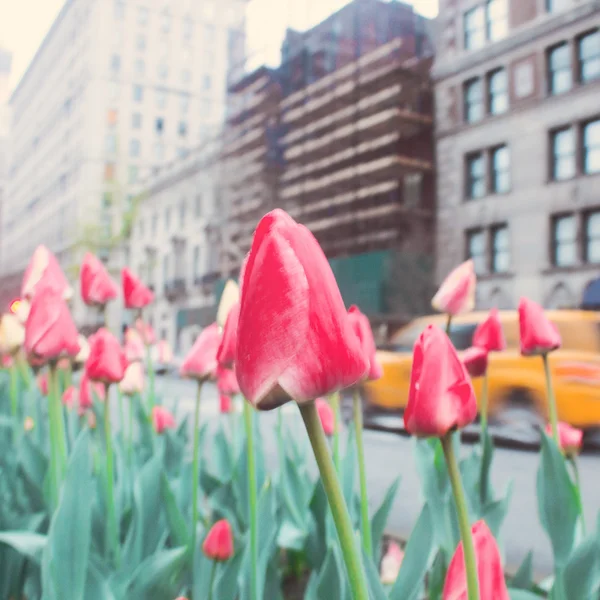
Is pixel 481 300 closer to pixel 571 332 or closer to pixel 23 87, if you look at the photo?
pixel 571 332

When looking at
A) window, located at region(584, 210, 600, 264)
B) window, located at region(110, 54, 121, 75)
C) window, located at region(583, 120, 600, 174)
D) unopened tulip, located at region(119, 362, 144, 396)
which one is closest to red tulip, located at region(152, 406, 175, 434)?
unopened tulip, located at region(119, 362, 144, 396)

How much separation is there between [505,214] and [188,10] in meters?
2.38

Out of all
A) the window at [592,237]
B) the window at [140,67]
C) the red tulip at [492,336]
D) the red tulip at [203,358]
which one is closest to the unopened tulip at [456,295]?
the red tulip at [492,336]

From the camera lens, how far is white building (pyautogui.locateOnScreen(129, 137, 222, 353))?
308 centimetres

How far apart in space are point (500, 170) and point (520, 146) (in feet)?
0.30

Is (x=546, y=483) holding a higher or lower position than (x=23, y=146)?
lower

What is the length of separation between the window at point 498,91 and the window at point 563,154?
0.81 ft

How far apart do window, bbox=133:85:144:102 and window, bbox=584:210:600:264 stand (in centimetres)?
254

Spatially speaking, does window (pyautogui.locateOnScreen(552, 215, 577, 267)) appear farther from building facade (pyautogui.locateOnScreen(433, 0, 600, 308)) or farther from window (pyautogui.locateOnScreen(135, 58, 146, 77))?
window (pyautogui.locateOnScreen(135, 58, 146, 77))

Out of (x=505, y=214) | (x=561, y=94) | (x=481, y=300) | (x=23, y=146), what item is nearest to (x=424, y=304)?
(x=481, y=300)

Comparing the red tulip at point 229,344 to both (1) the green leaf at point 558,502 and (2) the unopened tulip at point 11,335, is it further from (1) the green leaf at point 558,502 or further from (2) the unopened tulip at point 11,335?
(2) the unopened tulip at point 11,335

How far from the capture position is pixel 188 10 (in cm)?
340

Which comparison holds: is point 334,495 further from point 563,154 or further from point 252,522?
point 563,154

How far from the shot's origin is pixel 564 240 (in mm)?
1713
